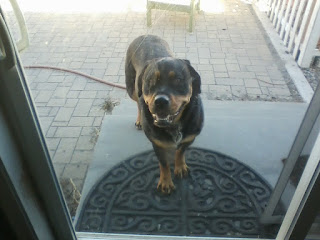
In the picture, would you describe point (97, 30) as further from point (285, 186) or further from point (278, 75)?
point (285, 186)

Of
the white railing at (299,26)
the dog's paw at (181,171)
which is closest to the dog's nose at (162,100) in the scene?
the dog's paw at (181,171)

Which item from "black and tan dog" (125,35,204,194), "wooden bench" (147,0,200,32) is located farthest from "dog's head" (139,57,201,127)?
"wooden bench" (147,0,200,32)

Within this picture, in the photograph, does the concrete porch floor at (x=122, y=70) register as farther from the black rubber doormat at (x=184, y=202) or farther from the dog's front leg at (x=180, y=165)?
the dog's front leg at (x=180, y=165)

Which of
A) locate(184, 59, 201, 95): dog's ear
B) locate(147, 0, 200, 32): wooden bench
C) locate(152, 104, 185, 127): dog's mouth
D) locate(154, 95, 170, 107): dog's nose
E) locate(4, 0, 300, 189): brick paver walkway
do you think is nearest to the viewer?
locate(154, 95, 170, 107): dog's nose

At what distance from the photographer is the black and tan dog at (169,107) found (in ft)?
5.45

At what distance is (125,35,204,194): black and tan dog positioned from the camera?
1662mm

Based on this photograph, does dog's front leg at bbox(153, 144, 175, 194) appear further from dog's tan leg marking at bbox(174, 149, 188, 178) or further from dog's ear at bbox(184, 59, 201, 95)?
dog's ear at bbox(184, 59, 201, 95)

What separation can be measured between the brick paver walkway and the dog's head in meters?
1.05

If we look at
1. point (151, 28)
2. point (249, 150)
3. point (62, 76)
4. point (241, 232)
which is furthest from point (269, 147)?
point (62, 76)

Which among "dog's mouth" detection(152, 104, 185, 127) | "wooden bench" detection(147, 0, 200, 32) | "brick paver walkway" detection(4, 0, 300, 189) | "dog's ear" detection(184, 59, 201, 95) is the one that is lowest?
"brick paver walkway" detection(4, 0, 300, 189)

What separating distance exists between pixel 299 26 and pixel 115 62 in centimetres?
269

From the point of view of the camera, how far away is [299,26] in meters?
4.05

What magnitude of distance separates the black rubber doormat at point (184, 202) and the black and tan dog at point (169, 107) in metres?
0.13

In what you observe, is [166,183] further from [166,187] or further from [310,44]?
[310,44]
